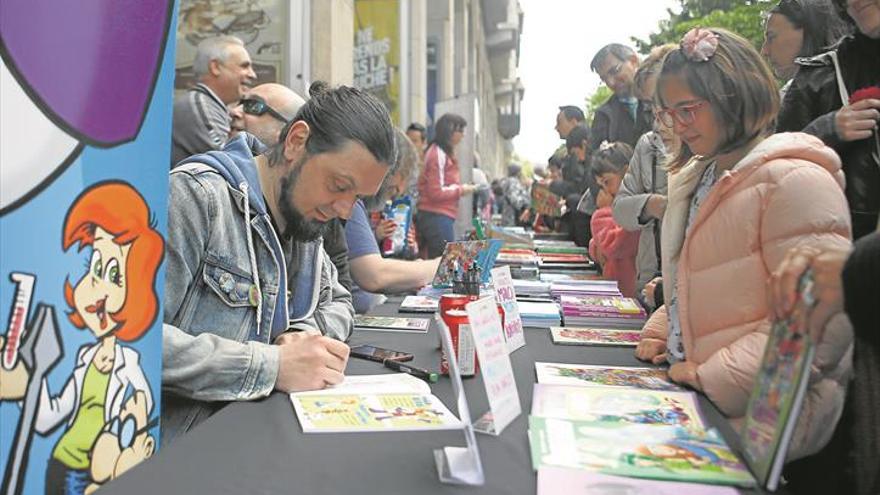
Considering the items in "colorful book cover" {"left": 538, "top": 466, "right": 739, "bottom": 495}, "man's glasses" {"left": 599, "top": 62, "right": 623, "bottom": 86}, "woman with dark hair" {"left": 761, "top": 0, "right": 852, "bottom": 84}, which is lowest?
"colorful book cover" {"left": 538, "top": 466, "right": 739, "bottom": 495}

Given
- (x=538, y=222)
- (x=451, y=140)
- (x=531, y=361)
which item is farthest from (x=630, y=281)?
(x=538, y=222)

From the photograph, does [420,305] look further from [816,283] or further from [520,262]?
[816,283]

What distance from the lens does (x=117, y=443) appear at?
3.67ft

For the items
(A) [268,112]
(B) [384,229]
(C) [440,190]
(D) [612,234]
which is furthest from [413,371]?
(C) [440,190]

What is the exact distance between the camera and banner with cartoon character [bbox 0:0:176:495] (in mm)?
922

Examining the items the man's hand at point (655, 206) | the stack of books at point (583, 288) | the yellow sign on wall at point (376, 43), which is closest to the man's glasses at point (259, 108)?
the stack of books at point (583, 288)

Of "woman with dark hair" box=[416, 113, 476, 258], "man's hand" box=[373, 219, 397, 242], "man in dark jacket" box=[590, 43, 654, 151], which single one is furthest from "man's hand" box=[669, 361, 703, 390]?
"woman with dark hair" box=[416, 113, 476, 258]

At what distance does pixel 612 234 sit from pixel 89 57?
118 inches

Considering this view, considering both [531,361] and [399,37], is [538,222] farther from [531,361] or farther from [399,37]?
[531,361]

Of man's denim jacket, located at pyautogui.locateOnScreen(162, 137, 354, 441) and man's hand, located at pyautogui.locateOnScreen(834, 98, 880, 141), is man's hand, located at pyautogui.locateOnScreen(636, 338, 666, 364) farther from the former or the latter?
man's denim jacket, located at pyautogui.locateOnScreen(162, 137, 354, 441)

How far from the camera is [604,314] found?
234 cm

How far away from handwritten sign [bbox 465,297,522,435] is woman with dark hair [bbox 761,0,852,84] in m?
1.71

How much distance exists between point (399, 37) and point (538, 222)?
8.83 ft

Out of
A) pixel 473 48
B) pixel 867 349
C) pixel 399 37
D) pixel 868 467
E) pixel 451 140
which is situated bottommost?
pixel 868 467
